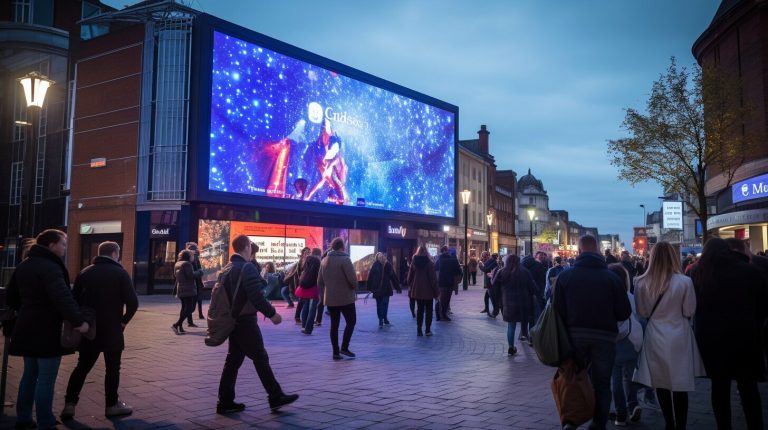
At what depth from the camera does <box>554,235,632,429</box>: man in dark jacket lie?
5.08m

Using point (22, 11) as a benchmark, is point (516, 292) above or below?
below

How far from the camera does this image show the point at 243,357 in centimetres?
620

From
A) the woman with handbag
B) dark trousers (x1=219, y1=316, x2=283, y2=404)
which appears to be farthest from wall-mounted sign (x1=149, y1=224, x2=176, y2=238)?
dark trousers (x1=219, y1=316, x2=283, y2=404)

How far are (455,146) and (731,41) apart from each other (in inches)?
705

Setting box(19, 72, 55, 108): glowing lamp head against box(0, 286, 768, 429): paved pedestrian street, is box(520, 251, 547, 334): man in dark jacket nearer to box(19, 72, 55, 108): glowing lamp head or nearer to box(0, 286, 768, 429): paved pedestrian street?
box(0, 286, 768, 429): paved pedestrian street

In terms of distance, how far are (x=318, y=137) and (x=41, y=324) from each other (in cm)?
2535

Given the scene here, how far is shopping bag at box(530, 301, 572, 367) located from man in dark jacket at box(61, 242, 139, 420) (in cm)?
403

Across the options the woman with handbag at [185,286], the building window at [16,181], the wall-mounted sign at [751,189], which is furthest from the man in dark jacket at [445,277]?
the building window at [16,181]

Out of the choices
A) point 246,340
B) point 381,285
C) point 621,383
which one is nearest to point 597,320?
point 621,383

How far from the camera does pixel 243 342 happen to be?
6.18 m

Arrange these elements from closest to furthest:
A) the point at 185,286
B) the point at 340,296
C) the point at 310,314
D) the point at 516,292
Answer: the point at 340,296, the point at 516,292, the point at 310,314, the point at 185,286

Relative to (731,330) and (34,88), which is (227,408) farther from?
(34,88)

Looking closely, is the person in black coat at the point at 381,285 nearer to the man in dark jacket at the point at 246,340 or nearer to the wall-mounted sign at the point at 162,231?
Answer: the man in dark jacket at the point at 246,340

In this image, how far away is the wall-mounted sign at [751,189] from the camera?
88.0 ft
